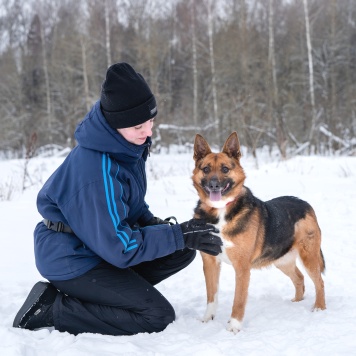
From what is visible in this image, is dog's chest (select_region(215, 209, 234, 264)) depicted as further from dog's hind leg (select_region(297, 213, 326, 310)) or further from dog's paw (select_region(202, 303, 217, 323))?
dog's hind leg (select_region(297, 213, 326, 310))

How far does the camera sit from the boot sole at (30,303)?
8.87 feet

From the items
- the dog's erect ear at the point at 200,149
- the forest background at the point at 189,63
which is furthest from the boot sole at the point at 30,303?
the forest background at the point at 189,63

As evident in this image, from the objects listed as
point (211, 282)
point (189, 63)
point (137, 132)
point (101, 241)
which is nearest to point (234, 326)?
point (211, 282)

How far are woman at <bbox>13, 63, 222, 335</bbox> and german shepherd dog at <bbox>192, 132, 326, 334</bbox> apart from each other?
21 cm

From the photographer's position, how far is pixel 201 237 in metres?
2.83

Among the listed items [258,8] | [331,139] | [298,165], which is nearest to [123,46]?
[258,8]

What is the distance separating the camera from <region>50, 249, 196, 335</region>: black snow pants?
272 centimetres

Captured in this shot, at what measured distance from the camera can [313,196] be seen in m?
6.74

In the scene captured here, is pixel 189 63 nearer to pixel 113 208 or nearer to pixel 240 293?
pixel 240 293

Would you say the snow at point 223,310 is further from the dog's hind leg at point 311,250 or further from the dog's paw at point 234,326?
the dog's hind leg at point 311,250

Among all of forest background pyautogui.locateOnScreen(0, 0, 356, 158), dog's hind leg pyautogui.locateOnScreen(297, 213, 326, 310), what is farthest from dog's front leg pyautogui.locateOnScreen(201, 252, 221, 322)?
forest background pyautogui.locateOnScreen(0, 0, 356, 158)

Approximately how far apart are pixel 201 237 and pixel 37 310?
3.84 ft

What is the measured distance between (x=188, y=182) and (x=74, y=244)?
5596 millimetres

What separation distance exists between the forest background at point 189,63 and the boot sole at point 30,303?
41.3ft
